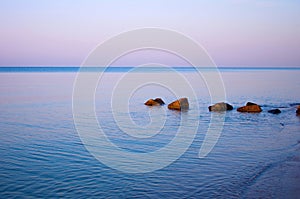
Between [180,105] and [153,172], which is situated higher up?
[180,105]

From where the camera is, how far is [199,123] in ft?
82.7

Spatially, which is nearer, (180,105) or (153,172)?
(153,172)

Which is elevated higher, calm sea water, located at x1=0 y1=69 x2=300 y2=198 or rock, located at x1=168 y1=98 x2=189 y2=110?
rock, located at x1=168 y1=98 x2=189 y2=110

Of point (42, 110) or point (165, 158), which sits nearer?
point (165, 158)

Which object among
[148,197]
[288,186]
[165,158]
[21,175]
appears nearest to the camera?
[148,197]

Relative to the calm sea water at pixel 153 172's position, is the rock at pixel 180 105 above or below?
above

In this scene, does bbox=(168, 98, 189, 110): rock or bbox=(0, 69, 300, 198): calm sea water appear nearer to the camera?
bbox=(0, 69, 300, 198): calm sea water

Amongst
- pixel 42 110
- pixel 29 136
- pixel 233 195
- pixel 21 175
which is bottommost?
pixel 233 195

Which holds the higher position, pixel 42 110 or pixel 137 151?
pixel 42 110

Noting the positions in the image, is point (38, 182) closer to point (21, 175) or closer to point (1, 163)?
point (21, 175)

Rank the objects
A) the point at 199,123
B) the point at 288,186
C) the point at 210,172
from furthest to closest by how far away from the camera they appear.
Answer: the point at 199,123 → the point at 210,172 → the point at 288,186

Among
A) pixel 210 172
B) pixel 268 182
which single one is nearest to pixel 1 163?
pixel 210 172

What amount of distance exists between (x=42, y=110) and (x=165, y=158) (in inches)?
686

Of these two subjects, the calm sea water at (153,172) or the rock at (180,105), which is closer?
the calm sea water at (153,172)
